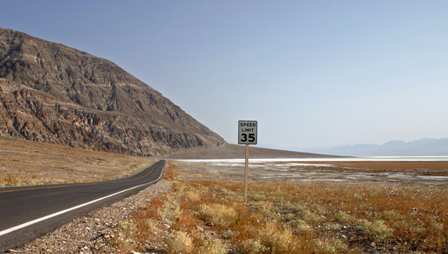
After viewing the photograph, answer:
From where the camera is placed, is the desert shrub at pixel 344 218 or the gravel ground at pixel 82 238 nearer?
the gravel ground at pixel 82 238

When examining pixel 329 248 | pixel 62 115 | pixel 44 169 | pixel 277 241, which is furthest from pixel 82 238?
pixel 62 115

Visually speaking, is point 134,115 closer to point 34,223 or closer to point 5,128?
point 5,128

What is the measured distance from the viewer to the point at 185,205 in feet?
55.2

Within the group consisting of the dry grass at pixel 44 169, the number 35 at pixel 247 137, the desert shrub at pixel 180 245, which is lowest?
the dry grass at pixel 44 169

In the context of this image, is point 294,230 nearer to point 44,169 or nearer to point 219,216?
point 219,216

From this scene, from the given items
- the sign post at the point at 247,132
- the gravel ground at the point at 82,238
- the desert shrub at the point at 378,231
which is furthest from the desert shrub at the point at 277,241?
the sign post at the point at 247,132

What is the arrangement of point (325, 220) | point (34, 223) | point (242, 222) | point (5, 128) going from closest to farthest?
point (34, 223) < point (242, 222) < point (325, 220) < point (5, 128)

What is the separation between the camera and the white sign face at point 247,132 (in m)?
15.1

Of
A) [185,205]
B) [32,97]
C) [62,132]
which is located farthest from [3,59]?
[185,205]

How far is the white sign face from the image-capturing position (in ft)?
49.7

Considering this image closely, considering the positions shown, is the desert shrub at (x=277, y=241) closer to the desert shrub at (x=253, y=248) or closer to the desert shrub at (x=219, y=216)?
the desert shrub at (x=253, y=248)

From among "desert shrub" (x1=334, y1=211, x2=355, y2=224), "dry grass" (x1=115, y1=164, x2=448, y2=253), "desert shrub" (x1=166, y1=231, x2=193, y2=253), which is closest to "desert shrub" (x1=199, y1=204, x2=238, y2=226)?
"dry grass" (x1=115, y1=164, x2=448, y2=253)

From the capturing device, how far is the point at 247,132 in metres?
15.2

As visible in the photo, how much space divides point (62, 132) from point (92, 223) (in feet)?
456
